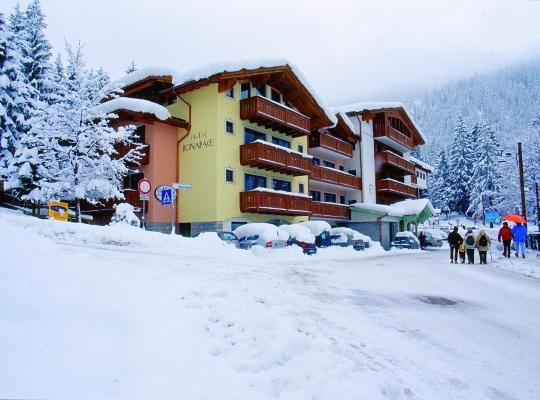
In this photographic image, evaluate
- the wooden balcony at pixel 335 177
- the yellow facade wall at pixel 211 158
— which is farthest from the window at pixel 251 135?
the wooden balcony at pixel 335 177

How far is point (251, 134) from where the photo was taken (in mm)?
26266

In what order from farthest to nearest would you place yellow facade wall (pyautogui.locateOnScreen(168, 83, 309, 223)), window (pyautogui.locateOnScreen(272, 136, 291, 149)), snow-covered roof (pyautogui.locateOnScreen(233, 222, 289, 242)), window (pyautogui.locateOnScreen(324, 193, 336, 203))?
window (pyautogui.locateOnScreen(324, 193, 336, 203)) → window (pyautogui.locateOnScreen(272, 136, 291, 149)) → yellow facade wall (pyautogui.locateOnScreen(168, 83, 309, 223)) → snow-covered roof (pyautogui.locateOnScreen(233, 222, 289, 242))

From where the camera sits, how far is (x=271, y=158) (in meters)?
24.5

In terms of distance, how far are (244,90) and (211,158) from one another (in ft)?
18.2

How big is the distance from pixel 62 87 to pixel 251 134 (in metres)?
11.0

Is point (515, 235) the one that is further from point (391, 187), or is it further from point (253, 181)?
point (391, 187)

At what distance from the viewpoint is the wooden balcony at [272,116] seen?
24234 millimetres

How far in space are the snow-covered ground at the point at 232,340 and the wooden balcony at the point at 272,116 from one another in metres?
17.3

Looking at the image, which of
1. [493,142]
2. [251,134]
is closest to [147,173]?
[251,134]

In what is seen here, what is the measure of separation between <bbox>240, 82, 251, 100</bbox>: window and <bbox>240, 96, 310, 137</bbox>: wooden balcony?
3.08ft

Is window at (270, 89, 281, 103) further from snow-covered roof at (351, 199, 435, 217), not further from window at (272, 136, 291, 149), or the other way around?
snow-covered roof at (351, 199, 435, 217)

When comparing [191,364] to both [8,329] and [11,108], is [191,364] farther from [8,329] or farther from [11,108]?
[11,108]

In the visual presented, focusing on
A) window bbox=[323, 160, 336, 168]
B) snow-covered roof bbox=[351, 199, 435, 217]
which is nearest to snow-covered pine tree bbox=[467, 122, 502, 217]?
snow-covered roof bbox=[351, 199, 435, 217]

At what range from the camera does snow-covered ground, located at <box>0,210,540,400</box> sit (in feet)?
11.4
